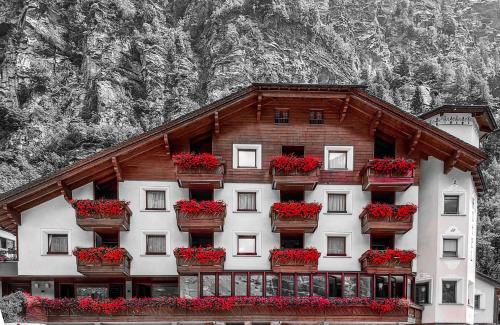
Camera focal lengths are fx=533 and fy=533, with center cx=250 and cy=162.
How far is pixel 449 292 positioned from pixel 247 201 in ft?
36.5

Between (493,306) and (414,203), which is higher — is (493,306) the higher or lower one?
the lower one

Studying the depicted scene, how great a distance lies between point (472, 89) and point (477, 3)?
62.7 m

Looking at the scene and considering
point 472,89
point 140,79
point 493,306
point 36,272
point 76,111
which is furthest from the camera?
point 472,89

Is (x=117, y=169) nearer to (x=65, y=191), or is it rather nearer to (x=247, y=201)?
(x=65, y=191)

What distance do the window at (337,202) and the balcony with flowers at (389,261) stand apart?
8.88 feet

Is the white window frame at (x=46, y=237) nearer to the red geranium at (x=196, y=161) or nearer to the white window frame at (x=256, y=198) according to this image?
the red geranium at (x=196, y=161)

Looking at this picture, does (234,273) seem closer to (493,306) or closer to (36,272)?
(36,272)

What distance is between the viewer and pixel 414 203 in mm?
27188

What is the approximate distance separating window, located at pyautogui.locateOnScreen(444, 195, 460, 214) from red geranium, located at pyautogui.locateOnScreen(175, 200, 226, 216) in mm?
11457

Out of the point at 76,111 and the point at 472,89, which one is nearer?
the point at 76,111

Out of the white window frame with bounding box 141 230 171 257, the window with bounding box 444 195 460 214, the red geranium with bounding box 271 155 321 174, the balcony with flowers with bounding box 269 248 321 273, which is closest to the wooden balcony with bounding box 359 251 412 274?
the balcony with flowers with bounding box 269 248 321 273

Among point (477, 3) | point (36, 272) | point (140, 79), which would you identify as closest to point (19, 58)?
point (140, 79)

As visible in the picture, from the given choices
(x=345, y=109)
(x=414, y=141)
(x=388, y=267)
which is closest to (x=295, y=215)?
(x=388, y=267)

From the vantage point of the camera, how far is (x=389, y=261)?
83.5ft
